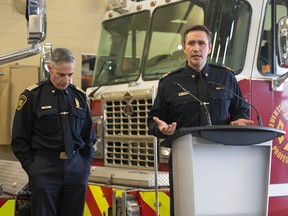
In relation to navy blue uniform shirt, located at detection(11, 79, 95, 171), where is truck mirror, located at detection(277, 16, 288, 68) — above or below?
above

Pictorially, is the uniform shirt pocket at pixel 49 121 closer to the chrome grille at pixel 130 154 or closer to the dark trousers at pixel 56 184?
the dark trousers at pixel 56 184

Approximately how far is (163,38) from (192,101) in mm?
1638

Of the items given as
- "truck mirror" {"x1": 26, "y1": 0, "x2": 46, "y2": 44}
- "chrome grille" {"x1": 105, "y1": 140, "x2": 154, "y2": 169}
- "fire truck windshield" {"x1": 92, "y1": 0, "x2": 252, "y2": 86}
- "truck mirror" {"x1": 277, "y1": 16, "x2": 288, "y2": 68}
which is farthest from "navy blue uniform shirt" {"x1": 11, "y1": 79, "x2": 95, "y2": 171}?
"truck mirror" {"x1": 277, "y1": 16, "x2": 288, "y2": 68}

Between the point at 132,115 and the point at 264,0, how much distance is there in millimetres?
1364

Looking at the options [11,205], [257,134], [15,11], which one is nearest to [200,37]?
[257,134]

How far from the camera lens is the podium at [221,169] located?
2328mm

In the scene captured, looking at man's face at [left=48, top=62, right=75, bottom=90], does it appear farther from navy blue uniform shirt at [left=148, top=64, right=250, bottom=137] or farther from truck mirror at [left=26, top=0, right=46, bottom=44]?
navy blue uniform shirt at [left=148, top=64, right=250, bottom=137]

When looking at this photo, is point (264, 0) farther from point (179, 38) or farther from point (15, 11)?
point (15, 11)

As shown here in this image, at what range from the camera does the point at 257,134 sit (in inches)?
94.2

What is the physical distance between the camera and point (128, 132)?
4.17 metres

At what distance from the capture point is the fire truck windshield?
12.4ft

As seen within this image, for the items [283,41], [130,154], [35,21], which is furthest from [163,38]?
[35,21]

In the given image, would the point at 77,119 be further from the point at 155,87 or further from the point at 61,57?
the point at 155,87

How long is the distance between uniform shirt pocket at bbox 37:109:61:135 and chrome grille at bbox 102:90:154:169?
3.57 feet
